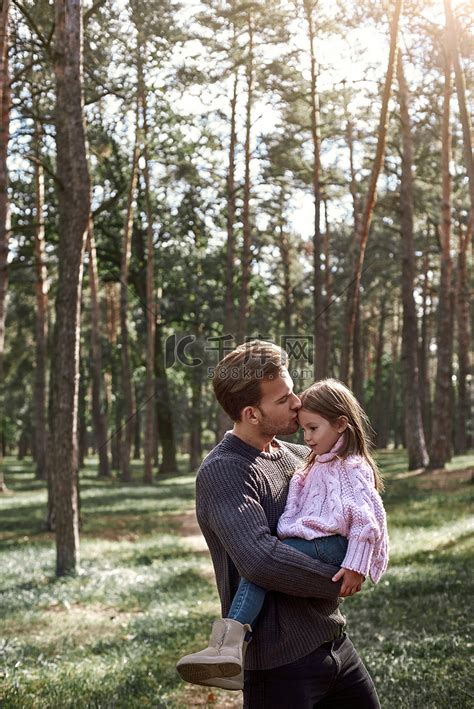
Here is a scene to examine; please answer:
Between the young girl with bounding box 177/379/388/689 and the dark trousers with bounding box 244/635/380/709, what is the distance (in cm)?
20

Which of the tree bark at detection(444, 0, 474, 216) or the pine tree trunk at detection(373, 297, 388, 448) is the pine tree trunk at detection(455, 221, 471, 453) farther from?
the tree bark at detection(444, 0, 474, 216)

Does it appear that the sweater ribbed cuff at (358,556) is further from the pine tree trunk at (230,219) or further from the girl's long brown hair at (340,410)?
the pine tree trunk at (230,219)

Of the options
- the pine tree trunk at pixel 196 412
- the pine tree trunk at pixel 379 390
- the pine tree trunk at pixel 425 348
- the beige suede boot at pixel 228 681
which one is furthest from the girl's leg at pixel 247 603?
the pine tree trunk at pixel 379 390

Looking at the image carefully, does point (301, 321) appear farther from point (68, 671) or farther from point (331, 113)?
point (68, 671)

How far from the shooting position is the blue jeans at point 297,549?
3.30 meters

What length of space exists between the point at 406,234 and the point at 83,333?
1886 centimetres

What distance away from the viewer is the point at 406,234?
1077 inches

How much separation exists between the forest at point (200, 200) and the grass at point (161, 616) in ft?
2.47

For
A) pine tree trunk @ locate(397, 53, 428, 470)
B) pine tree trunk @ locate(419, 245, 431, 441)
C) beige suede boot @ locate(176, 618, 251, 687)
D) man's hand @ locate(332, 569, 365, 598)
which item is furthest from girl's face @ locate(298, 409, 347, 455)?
pine tree trunk @ locate(419, 245, 431, 441)

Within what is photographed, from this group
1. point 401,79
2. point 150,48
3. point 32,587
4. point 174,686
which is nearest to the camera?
point 174,686

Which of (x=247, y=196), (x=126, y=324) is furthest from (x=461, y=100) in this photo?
(x=126, y=324)

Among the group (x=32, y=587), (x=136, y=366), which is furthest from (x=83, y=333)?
(x=32, y=587)

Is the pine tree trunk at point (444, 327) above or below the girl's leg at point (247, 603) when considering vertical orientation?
above

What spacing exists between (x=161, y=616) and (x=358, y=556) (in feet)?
24.1
